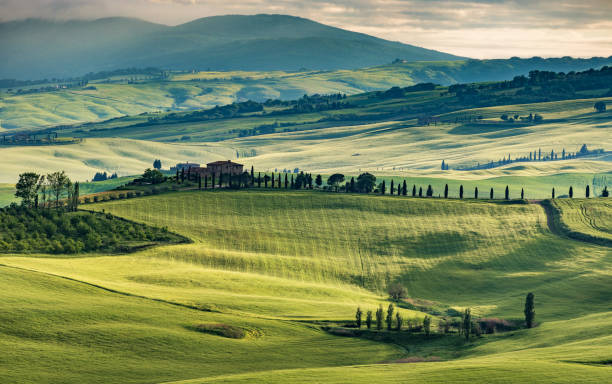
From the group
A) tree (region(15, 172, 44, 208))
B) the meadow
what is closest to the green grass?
the meadow

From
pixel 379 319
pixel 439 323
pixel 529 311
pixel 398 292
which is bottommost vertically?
pixel 439 323

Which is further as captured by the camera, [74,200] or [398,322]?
[74,200]

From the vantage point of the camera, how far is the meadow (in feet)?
279

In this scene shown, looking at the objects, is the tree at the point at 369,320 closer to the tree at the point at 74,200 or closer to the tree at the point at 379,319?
the tree at the point at 379,319

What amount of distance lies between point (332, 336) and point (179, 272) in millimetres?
42534

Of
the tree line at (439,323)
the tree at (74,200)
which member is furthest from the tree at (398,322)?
the tree at (74,200)

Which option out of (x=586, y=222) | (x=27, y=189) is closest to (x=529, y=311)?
(x=586, y=222)

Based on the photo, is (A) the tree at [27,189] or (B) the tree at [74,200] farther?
(A) the tree at [27,189]

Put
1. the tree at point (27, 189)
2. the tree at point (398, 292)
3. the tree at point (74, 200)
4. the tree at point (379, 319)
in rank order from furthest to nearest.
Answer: the tree at point (27, 189) < the tree at point (74, 200) < the tree at point (398, 292) < the tree at point (379, 319)

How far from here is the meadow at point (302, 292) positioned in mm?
85062

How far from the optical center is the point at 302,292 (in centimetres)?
13562

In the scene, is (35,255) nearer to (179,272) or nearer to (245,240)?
(179,272)

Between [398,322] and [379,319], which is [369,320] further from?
[398,322]

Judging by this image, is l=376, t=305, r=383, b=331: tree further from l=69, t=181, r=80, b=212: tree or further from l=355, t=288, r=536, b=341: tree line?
l=69, t=181, r=80, b=212: tree
